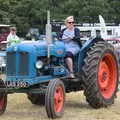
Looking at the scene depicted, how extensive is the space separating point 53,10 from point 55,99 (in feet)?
149

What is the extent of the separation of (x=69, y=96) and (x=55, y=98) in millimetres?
3544

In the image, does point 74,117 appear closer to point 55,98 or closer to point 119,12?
point 55,98

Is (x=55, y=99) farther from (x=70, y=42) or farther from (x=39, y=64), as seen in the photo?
(x=70, y=42)

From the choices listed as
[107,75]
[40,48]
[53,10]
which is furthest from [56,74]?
[53,10]

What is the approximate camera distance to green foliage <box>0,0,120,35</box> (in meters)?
52.5

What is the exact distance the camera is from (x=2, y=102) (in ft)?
34.7

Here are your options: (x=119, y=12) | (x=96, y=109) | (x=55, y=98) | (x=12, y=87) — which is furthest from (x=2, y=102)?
(x=119, y=12)

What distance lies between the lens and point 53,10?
181ft

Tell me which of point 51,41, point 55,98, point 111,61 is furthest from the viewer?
point 111,61

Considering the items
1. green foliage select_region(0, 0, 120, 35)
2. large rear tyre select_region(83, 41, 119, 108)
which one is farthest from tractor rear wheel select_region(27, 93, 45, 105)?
green foliage select_region(0, 0, 120, 35)

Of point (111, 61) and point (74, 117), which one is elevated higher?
point (111, 61)

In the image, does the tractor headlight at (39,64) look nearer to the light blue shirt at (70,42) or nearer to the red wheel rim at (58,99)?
the red wheel rim at (58,99)

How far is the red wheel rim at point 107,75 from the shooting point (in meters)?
11.5

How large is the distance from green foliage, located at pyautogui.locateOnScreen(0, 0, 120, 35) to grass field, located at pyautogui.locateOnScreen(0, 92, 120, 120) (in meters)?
38.4
